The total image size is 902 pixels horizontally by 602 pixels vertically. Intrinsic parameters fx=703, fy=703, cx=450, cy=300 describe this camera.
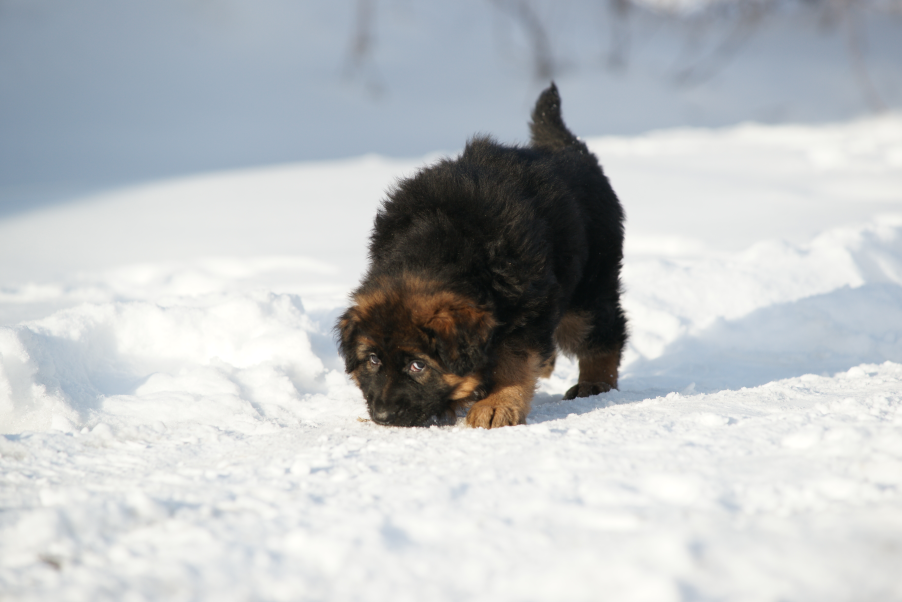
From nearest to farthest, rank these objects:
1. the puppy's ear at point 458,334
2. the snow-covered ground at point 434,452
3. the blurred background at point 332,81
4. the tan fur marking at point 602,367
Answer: the snow-covered ground at point 434,452 → the puppy's ear at point 458,334 → the tan fur marking at point 602,367 → the blurred background at point 332,81

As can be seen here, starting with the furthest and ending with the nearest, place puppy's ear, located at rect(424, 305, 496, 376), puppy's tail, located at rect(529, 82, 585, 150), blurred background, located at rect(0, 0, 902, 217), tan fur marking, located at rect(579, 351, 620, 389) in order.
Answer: blurred background, located at rect(0, 0, 902, 217)
puppy's tail, located at rect(529, 82, 585, 150)
tan fur marking, located at rect(579, 351, 620, 389)
puppy's ear, located at rect(424, 305, 496, 376)

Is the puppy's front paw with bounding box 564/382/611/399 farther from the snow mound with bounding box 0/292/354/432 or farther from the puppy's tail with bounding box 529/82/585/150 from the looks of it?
the puppy's tail with bounding box 529/82/585/150

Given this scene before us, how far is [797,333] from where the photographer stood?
4973 mm

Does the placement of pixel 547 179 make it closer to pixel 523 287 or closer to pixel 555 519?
pixel 523 287

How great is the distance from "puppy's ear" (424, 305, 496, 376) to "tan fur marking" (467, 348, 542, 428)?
25 centimetres

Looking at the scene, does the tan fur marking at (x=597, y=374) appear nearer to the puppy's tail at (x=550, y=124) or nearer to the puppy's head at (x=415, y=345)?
the puppy's head at (x=415, y=345)

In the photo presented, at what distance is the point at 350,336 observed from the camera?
292 cm

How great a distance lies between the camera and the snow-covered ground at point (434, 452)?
1.54 meters

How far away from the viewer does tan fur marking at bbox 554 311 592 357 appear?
3.79 meters

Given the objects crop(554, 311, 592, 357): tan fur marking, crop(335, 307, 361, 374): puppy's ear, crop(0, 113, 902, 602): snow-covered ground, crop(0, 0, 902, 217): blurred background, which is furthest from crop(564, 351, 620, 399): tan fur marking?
crop(0, 0, 902, 217): blurred background

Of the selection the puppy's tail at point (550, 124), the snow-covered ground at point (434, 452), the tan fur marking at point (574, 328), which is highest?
the puppy's tail at point (550, 124)

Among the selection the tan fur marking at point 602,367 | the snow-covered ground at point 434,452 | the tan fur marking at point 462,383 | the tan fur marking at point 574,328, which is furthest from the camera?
the tan fur marking at point 602,367

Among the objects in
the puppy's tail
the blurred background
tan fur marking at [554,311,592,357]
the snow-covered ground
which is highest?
the blurred background

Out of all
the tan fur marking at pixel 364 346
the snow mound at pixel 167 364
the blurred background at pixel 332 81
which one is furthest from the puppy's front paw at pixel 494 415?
the blurred background at pixel 332 81
